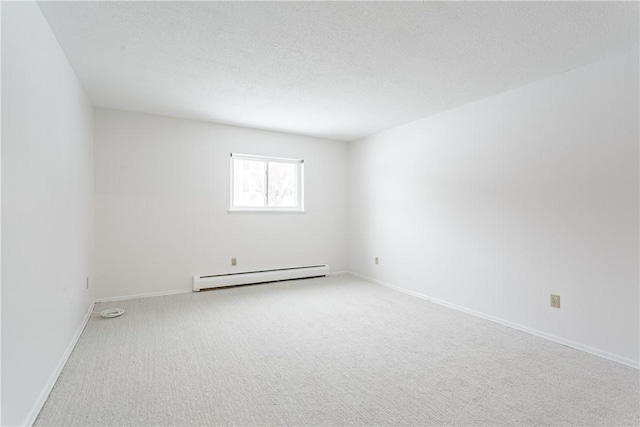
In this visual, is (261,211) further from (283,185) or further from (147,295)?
(147,295)

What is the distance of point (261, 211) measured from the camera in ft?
15.7

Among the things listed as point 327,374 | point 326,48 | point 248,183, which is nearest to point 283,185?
point 248,183

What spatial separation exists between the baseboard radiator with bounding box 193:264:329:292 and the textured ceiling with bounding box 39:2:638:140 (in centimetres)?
228

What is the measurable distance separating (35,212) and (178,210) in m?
2.45

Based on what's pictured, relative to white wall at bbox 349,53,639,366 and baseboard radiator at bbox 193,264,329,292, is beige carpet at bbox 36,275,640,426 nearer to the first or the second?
white wall at bbox 349,53,639,366

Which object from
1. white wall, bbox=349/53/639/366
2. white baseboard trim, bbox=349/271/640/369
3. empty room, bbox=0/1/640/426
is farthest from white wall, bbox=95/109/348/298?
→ white baseboard trim, bbox=349/271/640/369

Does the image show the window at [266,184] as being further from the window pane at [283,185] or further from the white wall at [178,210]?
the white wall at [178,210]

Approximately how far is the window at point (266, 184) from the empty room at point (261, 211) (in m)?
0.07

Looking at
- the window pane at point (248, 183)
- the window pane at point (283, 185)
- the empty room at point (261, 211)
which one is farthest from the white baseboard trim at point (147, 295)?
the window pane at point (283, 185)

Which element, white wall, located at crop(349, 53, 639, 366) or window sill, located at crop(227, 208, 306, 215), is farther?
window sill, located at crop(227, 208, 306, 215)

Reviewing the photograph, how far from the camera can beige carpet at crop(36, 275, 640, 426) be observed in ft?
5.61

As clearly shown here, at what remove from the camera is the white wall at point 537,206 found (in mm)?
2391

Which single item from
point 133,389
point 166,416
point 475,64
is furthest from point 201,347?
point 475,64

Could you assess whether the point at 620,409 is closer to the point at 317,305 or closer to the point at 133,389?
the point at 317,305
